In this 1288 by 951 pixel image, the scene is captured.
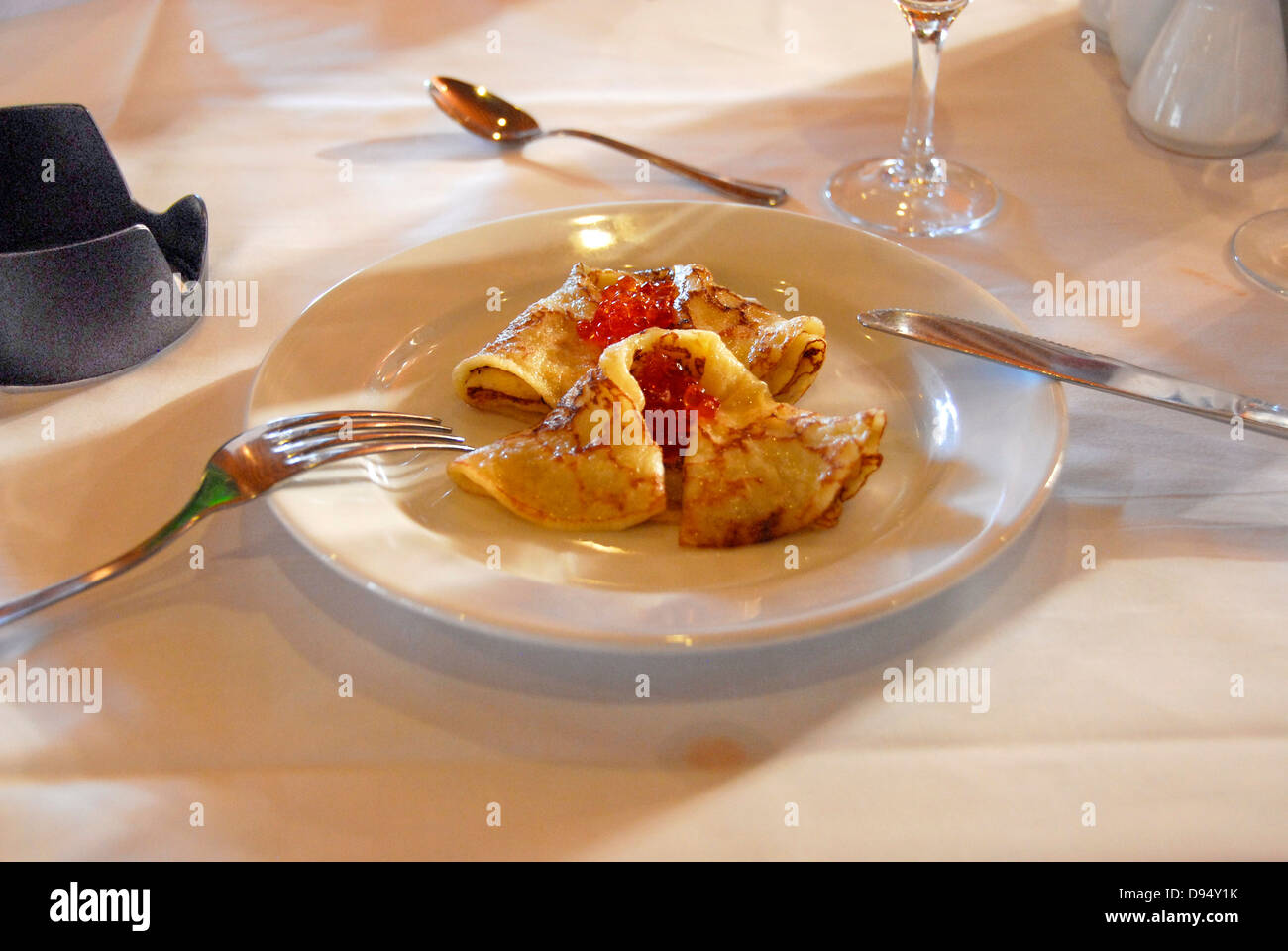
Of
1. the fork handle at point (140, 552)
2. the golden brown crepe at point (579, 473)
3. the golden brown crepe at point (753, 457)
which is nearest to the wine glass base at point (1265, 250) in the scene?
the golden brown crepe at point (753, 457)

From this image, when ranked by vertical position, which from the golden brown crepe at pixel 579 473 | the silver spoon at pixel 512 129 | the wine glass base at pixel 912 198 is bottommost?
the golden brown crepe at pixel 579 473

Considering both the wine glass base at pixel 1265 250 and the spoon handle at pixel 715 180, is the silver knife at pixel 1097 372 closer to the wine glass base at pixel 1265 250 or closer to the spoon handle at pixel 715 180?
the wine glass base at pixel 1265 250

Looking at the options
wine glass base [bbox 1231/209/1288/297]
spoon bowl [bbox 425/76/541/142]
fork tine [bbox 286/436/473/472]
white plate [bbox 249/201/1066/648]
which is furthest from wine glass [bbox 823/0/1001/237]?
fork tine [bbox 286/436/473/472]

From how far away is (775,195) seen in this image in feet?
6.69

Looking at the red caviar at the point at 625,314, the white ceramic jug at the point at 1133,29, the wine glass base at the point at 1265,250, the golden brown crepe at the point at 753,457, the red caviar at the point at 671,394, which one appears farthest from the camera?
the white ceramic jug at the point at 1133,29

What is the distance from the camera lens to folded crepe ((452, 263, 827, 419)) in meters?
1.47

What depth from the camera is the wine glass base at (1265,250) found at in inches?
70.2

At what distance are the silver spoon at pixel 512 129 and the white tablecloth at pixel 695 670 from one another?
0.12m

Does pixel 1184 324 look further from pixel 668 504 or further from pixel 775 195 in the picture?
pixel 668 504

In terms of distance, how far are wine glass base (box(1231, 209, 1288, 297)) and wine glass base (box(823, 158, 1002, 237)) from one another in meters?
0.43

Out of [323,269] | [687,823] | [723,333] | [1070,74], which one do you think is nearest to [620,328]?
[723,333]

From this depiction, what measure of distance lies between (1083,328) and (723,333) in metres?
0.62

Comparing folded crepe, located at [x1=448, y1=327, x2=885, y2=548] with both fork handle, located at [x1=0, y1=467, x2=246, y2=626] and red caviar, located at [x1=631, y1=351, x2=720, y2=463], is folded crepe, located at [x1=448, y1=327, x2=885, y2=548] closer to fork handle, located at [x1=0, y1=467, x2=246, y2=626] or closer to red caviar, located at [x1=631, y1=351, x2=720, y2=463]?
red caviar, located at [x1=631, y1=351, x2=720, y2=463]

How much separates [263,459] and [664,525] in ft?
1.61
